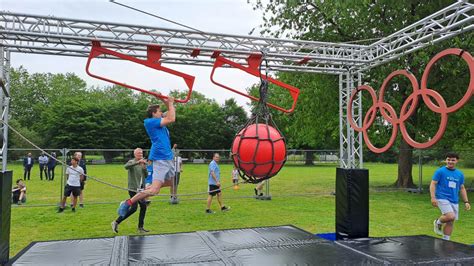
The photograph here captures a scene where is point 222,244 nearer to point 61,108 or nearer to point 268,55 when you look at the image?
point 268,55

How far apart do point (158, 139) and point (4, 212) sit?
7.39ft

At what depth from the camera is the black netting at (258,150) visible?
14.9 feet

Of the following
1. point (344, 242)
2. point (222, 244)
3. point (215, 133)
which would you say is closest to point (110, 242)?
point (222, 244)

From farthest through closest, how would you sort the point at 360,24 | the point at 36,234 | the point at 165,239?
the point at 360,24 → the point at 36,234 → the point at 165,239

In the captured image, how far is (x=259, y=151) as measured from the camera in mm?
4512

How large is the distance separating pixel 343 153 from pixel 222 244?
5.12m

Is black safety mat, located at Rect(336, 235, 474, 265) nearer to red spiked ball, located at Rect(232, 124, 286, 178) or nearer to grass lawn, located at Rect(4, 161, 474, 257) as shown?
red spiked ball, located at Rect(232, 124, 286, 178)

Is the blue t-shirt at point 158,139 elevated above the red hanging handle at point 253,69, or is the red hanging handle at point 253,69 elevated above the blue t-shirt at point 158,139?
the red hanging handle at point 253,69

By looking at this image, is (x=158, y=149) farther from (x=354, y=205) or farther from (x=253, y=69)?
(x=354, y=205)

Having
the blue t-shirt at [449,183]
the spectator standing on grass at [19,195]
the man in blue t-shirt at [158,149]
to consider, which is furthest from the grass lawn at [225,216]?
the man in blue t-shirt at [158,149]

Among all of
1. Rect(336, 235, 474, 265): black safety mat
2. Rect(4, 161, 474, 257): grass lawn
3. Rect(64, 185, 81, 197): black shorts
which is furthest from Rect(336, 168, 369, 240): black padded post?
Rect(64, 185, 81, 197): black shorts

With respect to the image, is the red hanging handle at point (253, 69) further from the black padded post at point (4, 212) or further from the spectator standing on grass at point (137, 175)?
the black padded post at point (4, 212)

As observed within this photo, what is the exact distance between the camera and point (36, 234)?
24.0ft

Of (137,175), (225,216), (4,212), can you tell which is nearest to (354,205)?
(225,216)
